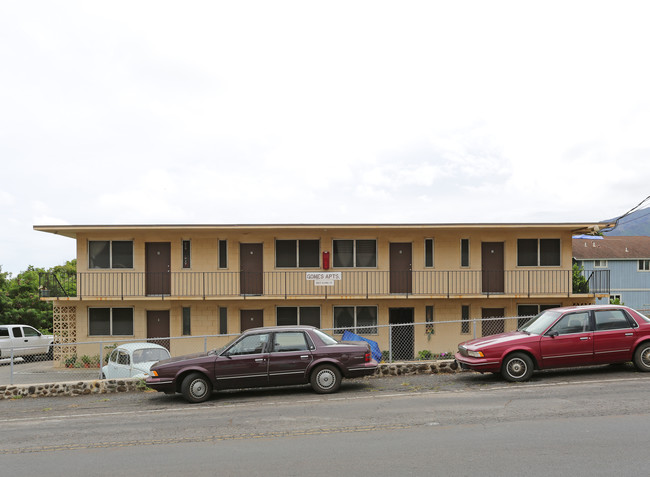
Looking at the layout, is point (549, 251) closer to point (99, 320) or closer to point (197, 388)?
point (197, 388)

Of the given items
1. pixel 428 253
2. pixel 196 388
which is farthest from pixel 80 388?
pixel 428 253

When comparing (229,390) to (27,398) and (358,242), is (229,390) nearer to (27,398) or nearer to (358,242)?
(27,398)

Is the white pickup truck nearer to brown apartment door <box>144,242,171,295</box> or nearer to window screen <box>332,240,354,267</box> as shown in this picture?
brown apartment door <box>144,242,171,295</box>

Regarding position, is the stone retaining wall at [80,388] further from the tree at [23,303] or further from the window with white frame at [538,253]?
the tree at [23,303]

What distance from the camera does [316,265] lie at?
23.5 m

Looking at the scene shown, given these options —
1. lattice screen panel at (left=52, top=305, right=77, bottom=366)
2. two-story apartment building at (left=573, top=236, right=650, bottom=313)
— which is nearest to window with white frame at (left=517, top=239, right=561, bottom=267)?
lattice screen panel at (left=52, top=305, right=77, bottom=366)

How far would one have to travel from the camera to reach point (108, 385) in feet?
44.7

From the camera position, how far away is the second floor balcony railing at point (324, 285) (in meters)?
23.0

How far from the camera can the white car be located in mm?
14658

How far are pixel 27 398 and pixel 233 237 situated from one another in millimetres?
11214

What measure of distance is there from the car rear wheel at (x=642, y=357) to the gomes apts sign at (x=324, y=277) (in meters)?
12.7

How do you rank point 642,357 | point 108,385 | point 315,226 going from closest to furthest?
1. point 642,357
2. point 108,385
3. point 315,226

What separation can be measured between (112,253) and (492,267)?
1627 cm

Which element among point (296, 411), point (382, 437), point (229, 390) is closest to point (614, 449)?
point (382, 437)
